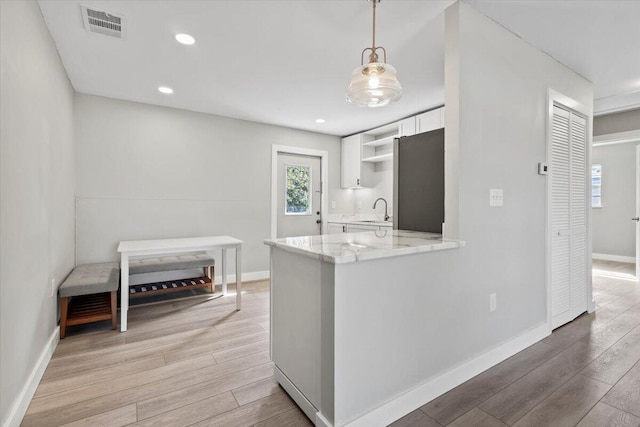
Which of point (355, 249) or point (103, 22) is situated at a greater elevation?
point (103, 22)

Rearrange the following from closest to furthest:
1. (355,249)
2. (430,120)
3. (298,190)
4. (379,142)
Result: (355,249), (430,120), (379,142), (298,190)

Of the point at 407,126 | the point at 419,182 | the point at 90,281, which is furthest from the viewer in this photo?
the point at 407,126

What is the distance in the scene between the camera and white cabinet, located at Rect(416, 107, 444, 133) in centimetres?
389

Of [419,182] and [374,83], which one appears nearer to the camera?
[374,83]

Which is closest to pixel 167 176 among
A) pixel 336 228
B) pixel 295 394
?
pixel 336 228

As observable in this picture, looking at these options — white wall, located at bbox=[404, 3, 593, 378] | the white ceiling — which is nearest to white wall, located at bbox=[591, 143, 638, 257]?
the white ceiling

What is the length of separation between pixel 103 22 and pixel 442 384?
3.35 m

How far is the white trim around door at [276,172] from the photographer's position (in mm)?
4852

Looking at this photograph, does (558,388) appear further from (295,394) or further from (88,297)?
(88,297)

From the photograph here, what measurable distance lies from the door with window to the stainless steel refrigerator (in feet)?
8.68

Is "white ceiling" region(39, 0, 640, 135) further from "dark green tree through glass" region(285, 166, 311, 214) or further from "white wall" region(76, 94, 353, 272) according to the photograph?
"dark green tree through glass" region(285, 166, 311, 214)

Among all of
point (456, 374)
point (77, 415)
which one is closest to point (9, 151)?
point (77, 415)

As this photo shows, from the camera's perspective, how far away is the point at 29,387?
5.79 ft

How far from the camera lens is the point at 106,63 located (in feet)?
9.21
